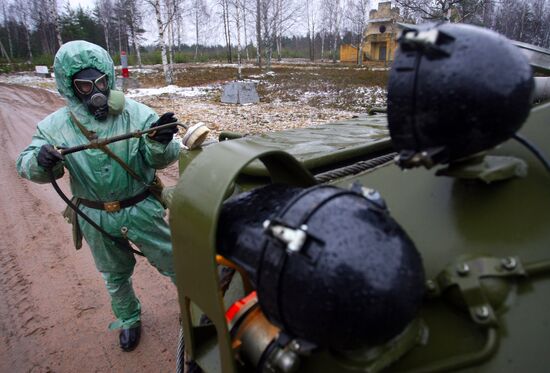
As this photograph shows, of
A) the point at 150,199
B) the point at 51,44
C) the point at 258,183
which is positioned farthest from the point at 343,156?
the point at 51,44

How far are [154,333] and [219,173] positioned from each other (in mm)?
2494

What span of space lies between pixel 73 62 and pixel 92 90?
0.19 m

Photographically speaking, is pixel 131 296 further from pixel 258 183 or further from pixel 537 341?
pixel 537 341

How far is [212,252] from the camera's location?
3.93 feet

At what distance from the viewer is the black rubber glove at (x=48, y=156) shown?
255 centimetres

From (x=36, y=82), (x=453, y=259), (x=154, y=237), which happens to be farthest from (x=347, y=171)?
(x=36, y=82)

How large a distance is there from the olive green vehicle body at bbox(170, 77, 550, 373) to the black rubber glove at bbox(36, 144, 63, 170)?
4.96 ft

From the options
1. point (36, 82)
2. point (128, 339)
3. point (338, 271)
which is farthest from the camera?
point (36, 82)

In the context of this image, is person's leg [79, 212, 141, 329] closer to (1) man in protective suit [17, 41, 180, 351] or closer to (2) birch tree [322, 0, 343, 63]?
(1) man in protective suit [17, 41, 180, 351]

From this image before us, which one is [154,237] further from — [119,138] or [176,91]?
[176,91]

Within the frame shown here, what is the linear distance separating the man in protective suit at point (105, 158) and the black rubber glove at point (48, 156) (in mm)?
40

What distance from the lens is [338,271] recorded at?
0.94 m

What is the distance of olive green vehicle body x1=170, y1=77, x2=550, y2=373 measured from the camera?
1.14 m

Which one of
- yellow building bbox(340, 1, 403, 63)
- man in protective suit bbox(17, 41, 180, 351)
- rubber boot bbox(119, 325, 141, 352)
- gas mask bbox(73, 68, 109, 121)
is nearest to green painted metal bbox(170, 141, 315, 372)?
man in protective suit bbox(17, 41, 180, 351)
